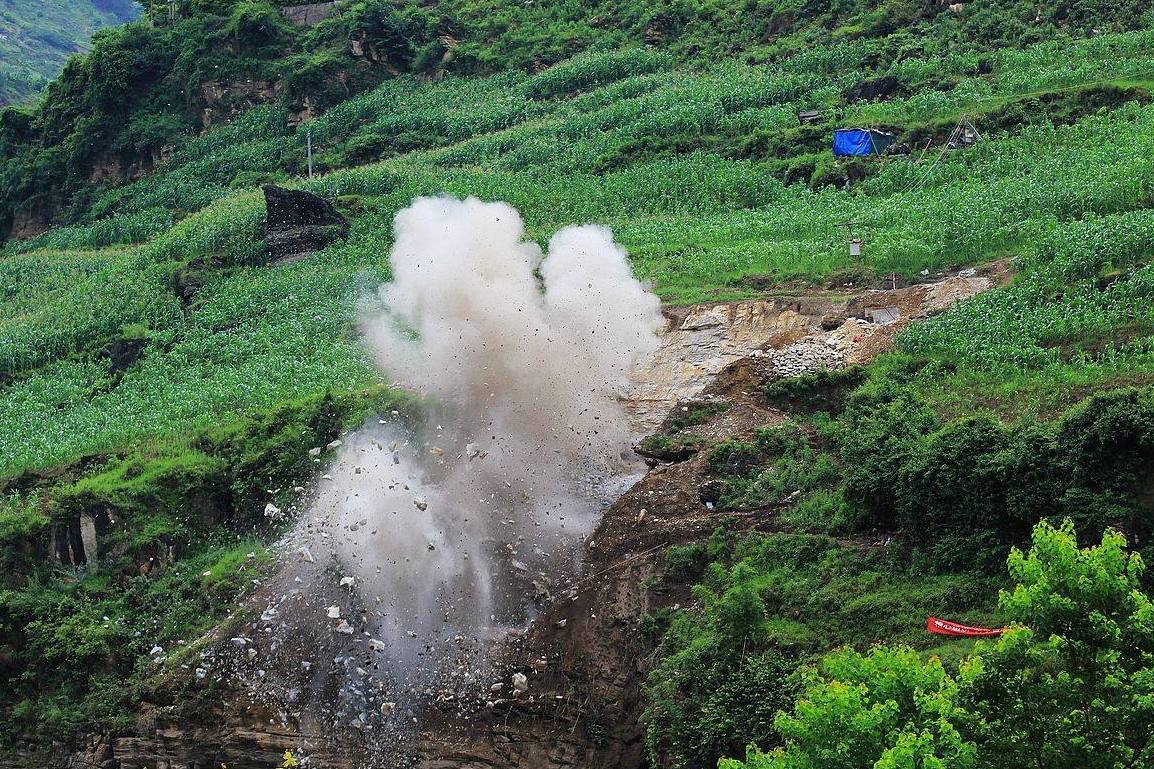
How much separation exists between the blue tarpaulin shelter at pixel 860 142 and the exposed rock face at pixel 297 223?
60.2ft

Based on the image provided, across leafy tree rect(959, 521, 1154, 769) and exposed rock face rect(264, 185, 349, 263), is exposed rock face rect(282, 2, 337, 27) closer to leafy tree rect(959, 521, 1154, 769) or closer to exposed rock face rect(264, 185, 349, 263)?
exposed rock face rect(264, 185, 349, 263)

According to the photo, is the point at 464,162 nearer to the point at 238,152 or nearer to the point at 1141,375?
the point at 238,152

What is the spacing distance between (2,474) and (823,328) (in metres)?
22.0

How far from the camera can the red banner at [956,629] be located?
960 inches

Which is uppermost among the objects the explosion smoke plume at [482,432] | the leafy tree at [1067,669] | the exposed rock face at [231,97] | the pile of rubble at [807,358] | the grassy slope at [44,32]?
the leafy tree at [1067,669]

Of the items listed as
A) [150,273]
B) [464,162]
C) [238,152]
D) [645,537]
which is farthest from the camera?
→ [238,152]

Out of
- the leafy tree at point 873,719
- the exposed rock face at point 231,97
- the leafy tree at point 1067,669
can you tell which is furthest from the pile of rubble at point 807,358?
the exposed rock face at point 231,97

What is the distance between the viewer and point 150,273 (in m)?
57.1

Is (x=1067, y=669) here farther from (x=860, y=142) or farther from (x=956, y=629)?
(x=860, y=142)

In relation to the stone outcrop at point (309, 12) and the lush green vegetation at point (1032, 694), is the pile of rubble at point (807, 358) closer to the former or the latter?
the lush green vegetation at point (1032, 694)

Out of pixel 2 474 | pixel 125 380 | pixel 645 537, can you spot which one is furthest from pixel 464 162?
pixel 645 537

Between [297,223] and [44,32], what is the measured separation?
289 ft

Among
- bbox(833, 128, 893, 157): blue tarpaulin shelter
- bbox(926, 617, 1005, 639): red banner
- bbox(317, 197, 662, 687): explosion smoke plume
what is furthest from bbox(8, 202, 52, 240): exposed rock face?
bbox(926, 617, 1005, 639): red banner

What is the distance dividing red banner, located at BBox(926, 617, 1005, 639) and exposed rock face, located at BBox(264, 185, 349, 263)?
35521 mm
